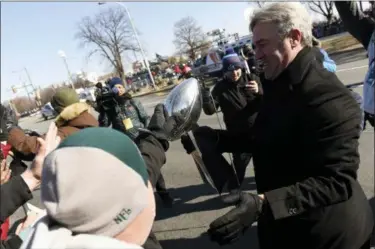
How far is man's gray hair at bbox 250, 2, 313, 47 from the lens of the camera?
1.60m

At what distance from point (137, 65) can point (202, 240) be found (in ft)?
213

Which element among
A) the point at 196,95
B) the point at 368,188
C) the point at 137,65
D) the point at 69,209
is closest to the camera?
the point at 69,209

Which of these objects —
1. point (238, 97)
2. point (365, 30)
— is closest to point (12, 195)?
point (365, 30)

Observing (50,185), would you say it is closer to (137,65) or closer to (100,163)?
(100,163)

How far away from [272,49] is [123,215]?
1020 millimetres

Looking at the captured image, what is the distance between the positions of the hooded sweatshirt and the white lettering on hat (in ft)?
0.16

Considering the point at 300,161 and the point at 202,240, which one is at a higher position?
the point at 300,161

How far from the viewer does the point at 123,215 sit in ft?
3.13

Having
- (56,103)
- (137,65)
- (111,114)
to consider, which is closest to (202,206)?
(111,114)

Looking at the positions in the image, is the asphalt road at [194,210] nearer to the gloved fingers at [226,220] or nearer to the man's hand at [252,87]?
the man's hand at [252,87]

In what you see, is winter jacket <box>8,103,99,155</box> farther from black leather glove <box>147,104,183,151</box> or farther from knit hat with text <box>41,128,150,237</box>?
knit hat with text <box>41,128,150,237</box>

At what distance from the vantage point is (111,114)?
502 cm

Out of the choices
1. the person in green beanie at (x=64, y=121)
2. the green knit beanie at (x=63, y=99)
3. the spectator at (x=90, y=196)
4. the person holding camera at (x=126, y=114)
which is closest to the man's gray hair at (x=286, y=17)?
the spectator at (x=90, y=196)

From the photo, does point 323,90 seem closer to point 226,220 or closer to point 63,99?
point 226,220
